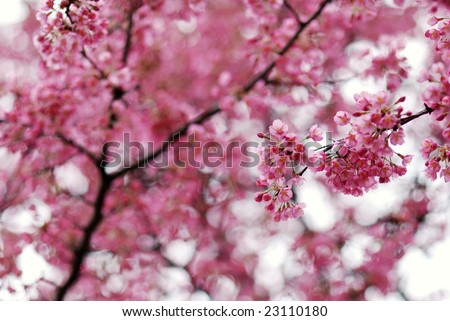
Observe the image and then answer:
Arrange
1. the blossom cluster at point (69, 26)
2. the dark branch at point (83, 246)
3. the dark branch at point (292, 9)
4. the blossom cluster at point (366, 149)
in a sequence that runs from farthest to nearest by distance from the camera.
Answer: the dark branch at point (83, 246) < the dark branch at point (292, 9) < the blossom cluster at point (69, 26) < the blossom cluster at point (366, 149)

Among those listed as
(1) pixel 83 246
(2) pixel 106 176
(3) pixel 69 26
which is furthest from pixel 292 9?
(1) pixel 83 246

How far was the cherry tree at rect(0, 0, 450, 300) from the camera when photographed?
294 cm

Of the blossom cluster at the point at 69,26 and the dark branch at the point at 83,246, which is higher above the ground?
the blossom cluster at the point at 69,26

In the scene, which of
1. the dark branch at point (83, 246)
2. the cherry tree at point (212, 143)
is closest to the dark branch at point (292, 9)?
the cherry tree at point (212, 143)

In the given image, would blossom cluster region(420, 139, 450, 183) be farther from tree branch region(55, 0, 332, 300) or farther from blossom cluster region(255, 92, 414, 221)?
tree branch region(55, 0, 332, 300)

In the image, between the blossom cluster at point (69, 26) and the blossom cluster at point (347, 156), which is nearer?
the blossom cluster at point (347, 156)

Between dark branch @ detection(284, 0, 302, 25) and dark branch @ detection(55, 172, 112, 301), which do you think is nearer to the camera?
dark branch @ detection(284, 0, 302, 25)

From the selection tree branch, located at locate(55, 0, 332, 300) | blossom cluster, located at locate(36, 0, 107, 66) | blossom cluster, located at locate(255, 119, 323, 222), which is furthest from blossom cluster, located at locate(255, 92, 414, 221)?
tree branch, located at locate(55, 0, 332, 300)

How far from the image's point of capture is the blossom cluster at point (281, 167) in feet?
9.29

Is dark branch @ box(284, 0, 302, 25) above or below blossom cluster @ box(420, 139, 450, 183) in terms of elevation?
below

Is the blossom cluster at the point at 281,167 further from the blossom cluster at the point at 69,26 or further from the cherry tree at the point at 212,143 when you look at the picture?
the blossom cluster at the point at 69,26

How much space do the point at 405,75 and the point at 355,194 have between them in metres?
2.50

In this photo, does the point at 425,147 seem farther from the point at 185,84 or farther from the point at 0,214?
the point at 185,84
